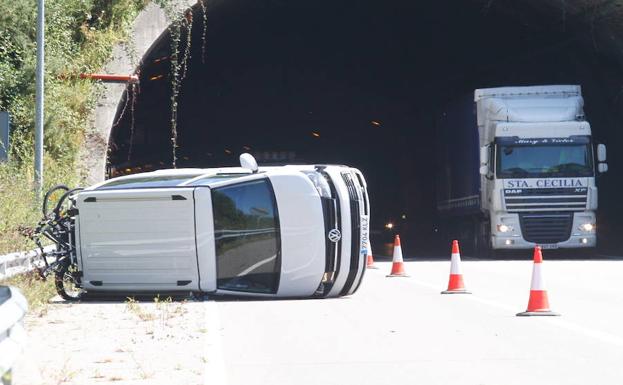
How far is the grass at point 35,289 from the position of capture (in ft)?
46.1

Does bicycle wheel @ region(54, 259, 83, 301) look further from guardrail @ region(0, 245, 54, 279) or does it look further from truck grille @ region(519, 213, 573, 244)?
truck grille @ region(519, 213, 573, 244)

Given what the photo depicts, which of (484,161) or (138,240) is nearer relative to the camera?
(138,240)

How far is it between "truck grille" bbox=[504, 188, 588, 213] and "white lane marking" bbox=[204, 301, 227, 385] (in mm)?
16274

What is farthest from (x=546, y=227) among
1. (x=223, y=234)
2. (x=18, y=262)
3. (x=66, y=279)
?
(x=18, y=262)

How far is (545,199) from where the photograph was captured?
29516mm

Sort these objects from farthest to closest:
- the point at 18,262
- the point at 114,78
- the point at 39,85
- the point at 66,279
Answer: the point at 114,78
the point at 39,85
the point at 66,279
the point at 18,262

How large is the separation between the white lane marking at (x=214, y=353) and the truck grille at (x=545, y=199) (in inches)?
641

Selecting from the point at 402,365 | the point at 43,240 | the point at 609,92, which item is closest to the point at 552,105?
the point at 609,92

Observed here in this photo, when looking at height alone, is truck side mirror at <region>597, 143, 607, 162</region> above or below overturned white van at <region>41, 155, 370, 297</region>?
above

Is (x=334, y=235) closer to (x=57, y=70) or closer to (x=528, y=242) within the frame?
(x=57, y=70)

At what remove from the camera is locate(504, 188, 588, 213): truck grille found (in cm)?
2952

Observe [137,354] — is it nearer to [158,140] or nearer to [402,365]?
[402,365]

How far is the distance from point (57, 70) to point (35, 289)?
1247 centimetres

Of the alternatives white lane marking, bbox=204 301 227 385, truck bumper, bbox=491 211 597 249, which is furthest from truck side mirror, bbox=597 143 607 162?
white lane marking, bbox=204 301 227 385
